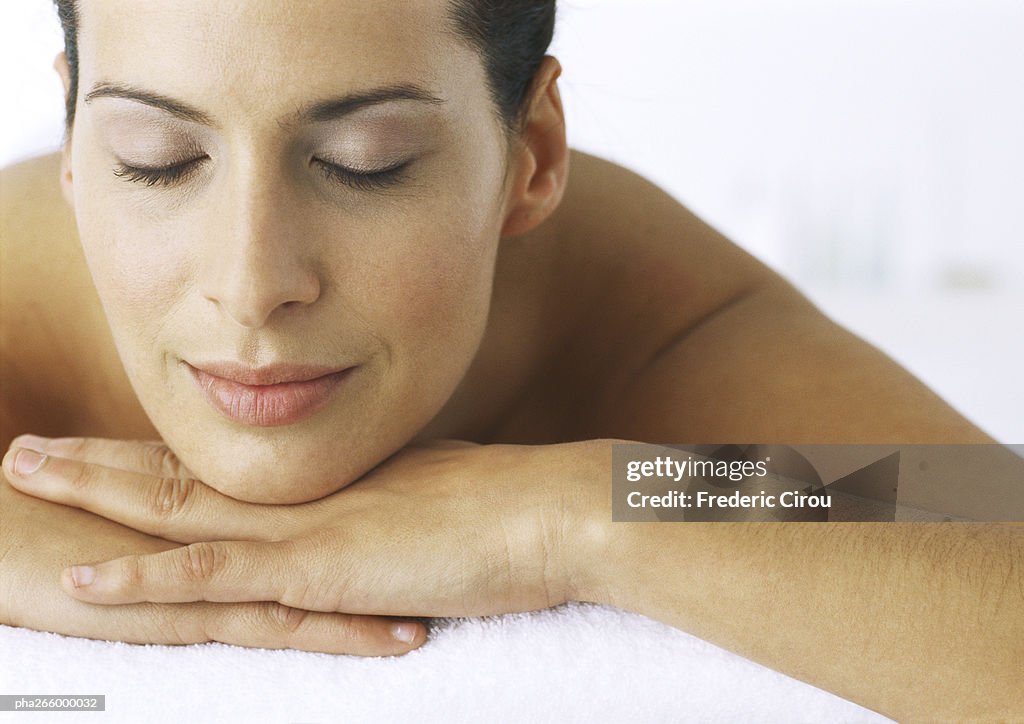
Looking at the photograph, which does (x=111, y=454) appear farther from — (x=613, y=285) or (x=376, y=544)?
(x=613, y=285)

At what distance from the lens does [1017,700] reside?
0.72 m

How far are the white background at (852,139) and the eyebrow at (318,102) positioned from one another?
1.74 metres

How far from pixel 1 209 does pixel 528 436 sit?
0.65 m

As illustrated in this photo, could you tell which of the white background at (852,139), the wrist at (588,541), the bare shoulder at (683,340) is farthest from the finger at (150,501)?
the white background at (852,139)

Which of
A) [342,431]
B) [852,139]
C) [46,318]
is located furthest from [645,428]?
[852,139]

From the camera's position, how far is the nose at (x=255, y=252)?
2.44 feet

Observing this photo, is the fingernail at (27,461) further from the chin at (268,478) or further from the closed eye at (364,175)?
the closed eye at (364,175)

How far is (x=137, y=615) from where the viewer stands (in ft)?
2.51

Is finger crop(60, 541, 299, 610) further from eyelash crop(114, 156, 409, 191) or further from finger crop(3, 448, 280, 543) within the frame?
eyelash crop(114, 156, 409, 191)

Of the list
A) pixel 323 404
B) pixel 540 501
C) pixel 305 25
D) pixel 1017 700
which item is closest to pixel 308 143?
pixel 305 25

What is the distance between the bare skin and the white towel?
19 millimetres

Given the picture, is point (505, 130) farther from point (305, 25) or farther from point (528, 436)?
point (528, 436)

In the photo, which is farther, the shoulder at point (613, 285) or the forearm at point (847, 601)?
the shoulder at point (613, 285)

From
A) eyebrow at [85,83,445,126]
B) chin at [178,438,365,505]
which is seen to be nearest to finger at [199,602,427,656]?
chin at [178,438,365,505]
